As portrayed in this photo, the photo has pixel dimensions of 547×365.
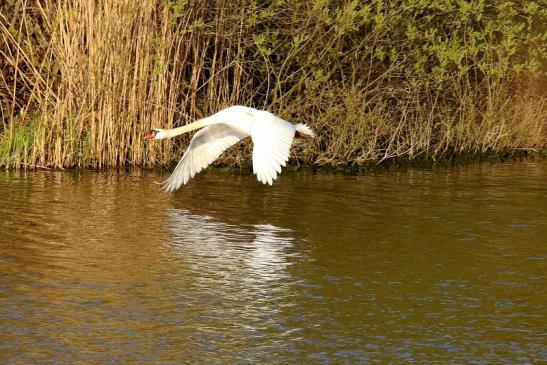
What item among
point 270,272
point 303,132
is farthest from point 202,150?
point 270,272

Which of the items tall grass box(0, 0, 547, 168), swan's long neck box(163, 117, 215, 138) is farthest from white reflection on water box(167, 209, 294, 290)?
tall grass box(0, 0, 547, 168)

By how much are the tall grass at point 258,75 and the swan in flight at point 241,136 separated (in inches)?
76.8

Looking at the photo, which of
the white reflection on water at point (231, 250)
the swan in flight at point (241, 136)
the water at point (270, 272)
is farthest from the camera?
the swan in flight at point (241, 136)

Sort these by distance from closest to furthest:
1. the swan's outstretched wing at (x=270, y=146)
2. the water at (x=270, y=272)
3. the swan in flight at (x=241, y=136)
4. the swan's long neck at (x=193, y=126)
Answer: the water at (x=270, y=272)
the swan's outstretched wing at (x=270, y=146)
the swan in flight at (x=241, y=136)
the swan's long neck at (x=193, y=126)

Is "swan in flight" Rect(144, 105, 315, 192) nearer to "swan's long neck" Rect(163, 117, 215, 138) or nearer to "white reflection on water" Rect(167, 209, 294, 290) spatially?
"swan's long neck" Rect(163, 117, 215, 138)

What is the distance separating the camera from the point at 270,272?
8.83m

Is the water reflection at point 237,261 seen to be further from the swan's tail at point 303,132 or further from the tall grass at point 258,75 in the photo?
the tall grass at point 258,75

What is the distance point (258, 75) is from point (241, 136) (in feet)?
13.6

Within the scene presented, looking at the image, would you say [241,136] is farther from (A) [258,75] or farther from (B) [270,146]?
(A) [258,75]

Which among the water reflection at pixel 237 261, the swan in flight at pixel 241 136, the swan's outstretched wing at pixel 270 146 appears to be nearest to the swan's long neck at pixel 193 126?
the swan in flight at pixel 241 136

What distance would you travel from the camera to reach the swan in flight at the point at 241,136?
11.0m

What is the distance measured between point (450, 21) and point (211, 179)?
4512 millimetres

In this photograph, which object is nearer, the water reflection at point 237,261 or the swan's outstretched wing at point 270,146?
the water reflection at point 237,261

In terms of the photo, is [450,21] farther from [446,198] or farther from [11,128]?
[11,128]
